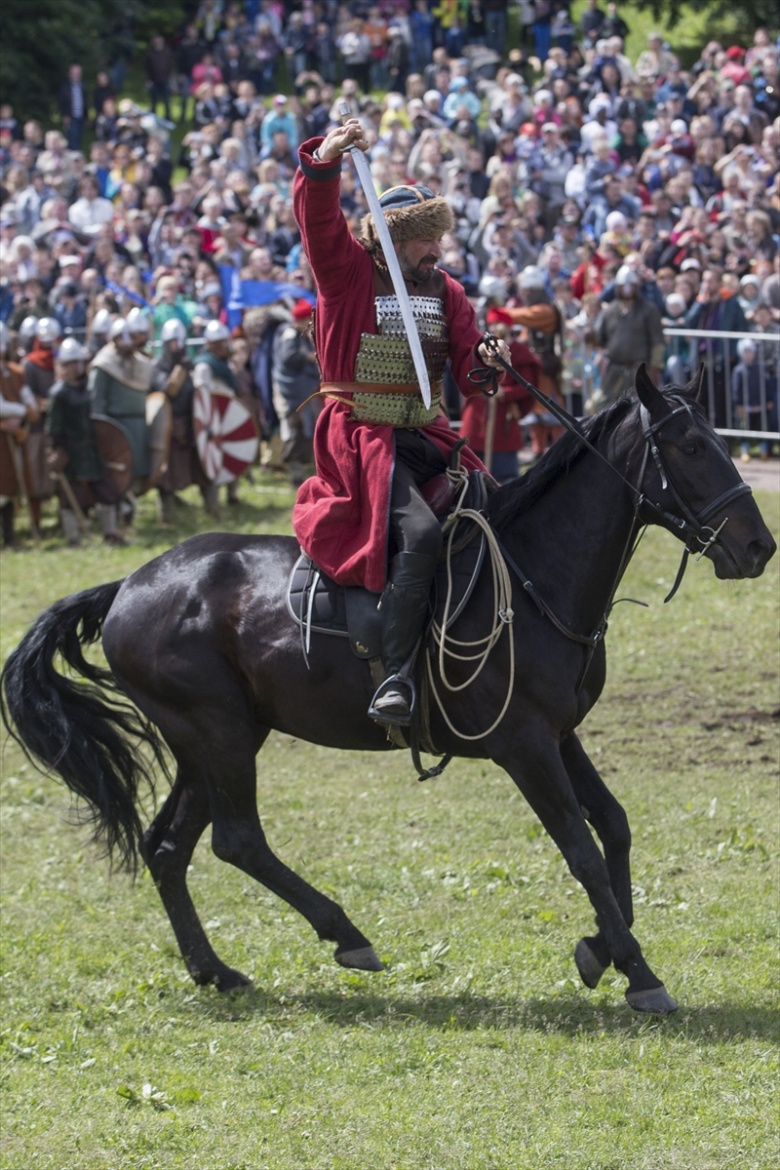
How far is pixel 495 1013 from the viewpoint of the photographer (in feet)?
22.1

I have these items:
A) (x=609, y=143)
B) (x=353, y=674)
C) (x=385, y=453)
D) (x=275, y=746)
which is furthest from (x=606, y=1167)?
(x=609, y=143)

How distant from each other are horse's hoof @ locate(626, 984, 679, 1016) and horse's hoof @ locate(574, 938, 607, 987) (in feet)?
0.69

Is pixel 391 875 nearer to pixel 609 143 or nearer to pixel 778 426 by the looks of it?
pixel 778 426

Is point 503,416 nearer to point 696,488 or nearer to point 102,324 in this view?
point 102,324

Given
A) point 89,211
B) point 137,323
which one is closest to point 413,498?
point 137,323

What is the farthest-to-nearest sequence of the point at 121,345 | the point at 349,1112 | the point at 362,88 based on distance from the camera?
1. the point at 362,88
2. the point at 121,345
3. the point at 349,1112

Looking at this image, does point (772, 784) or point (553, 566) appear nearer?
point (553, 566)

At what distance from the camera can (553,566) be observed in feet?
22.2

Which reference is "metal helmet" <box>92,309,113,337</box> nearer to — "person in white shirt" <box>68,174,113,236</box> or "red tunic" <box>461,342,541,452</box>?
"red tunic" <box>461,342,541,452</box>

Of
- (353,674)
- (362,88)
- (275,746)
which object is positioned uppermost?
(362,88)

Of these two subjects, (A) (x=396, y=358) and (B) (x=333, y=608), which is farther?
(B) (x=333, y=608)

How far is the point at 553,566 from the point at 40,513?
10.9m

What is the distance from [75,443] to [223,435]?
4.97 feet

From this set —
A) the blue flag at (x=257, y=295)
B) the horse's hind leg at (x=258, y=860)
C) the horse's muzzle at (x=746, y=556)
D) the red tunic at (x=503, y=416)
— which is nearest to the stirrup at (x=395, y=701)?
the horse's hind leg at (x=258, y=860)
